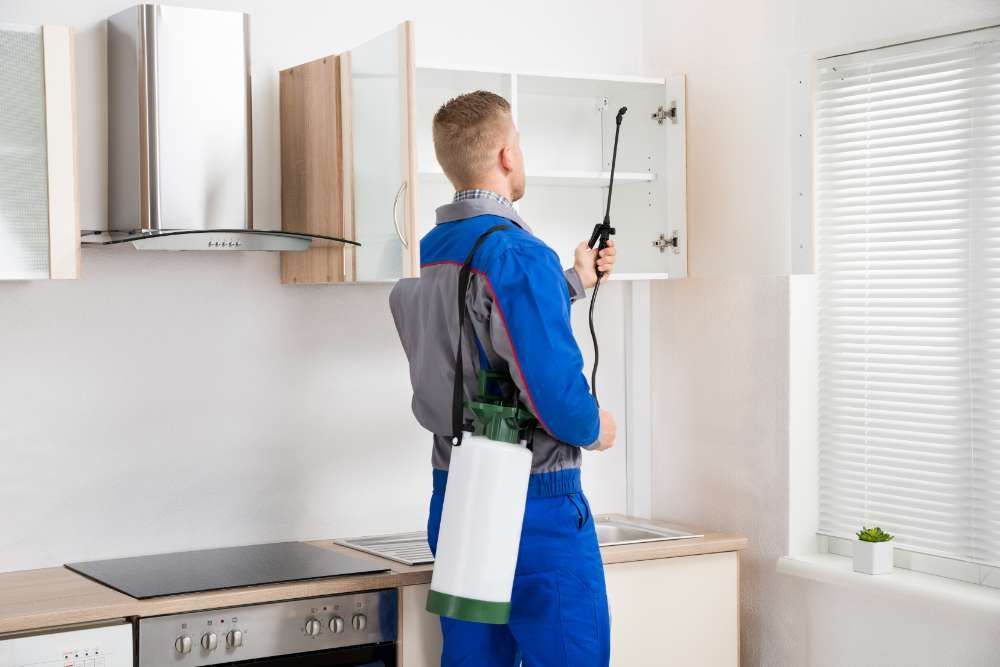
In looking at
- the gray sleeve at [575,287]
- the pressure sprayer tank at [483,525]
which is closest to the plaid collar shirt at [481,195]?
the gray sleeve at [575,287]

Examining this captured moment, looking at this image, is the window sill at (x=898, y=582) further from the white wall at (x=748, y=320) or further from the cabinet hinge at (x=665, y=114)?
the cabinet hinge at (x=665, y=114)

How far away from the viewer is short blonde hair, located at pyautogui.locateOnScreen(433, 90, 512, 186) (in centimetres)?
239

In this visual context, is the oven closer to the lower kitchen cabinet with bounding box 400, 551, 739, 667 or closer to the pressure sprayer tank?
the pressure sprayer tank

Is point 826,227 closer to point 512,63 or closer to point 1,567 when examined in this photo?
point 512,63

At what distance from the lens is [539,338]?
7.26 ft

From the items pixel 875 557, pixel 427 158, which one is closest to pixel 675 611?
pixel 875 557

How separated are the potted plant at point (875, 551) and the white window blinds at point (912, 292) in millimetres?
83

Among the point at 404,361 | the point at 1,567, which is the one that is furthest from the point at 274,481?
the point at 1,567

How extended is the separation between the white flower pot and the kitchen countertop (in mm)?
578

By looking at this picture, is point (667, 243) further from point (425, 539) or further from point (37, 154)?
point (37, 154)

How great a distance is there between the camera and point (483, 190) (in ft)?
7.91

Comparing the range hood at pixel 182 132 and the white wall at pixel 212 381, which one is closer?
the range hood at pixel 182 132

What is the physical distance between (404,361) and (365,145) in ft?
2.58

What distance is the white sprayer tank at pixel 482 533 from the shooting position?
7.23ft
